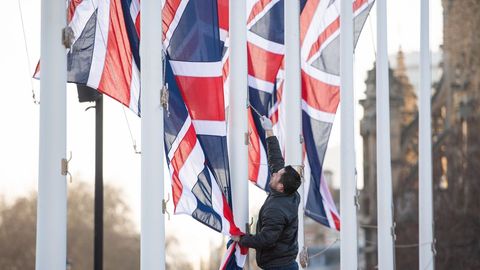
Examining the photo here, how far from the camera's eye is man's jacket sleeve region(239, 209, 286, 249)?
8.59m

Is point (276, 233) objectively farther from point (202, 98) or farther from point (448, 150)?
point (448, 150)

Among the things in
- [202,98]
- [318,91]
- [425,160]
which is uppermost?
[318,91]

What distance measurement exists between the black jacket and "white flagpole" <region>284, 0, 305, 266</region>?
9.30ft

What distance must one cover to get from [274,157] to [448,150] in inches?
1562

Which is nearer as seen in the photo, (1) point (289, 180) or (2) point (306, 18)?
(1) point (289, 180)

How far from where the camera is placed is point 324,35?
43.8 ft

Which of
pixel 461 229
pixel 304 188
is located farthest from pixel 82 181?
pixel 304 188

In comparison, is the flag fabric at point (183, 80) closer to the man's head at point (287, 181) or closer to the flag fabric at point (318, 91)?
the man's head at point (287, 181)

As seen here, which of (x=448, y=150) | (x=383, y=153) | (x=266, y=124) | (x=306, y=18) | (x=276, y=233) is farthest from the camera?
(x=448, y=150)

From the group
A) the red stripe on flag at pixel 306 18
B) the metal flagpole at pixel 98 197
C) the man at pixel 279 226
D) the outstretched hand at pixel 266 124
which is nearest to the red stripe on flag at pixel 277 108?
the red stripe on flag at pixel 306 18

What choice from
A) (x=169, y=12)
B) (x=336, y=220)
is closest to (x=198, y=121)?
(x=169, y=12)

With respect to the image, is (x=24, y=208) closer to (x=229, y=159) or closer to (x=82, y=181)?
(x=82, y=181)

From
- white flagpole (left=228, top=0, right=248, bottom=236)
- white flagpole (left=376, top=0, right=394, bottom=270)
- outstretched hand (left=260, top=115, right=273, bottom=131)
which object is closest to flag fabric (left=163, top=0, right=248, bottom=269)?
white flagpole (left=228, top=0, right=248, bottom=236)

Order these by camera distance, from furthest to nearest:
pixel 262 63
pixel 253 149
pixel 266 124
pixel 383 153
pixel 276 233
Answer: pixel 383 153 < pixel 262 63 < pixel 253 149 < pixel 266 124 < pixel 276 233
